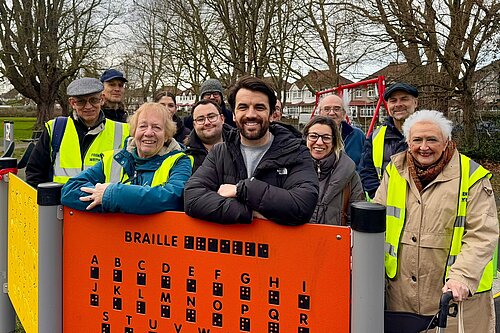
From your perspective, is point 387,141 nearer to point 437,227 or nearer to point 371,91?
point 437,227

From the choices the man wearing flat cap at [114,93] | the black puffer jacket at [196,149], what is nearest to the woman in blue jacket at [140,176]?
the black puffer jacket at [196,149]

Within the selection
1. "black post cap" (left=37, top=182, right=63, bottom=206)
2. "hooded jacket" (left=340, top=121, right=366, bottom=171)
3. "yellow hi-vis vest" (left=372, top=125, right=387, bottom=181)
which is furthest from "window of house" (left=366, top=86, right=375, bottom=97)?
"black post cap" (left=37, top=182, right=63, bottom=206)

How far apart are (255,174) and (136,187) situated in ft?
1.86

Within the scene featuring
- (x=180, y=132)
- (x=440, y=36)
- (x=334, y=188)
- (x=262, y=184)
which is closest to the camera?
(x=262, y=184)

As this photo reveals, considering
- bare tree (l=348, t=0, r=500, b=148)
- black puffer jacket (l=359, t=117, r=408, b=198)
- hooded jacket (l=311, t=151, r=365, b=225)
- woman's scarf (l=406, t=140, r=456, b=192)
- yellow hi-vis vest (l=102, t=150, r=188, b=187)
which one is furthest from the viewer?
bare tree (l=348, t=0, r=500, b=148)

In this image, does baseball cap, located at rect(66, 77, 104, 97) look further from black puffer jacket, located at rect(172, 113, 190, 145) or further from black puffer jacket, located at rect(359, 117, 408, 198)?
black puffer jacket, located at rect(359, 117, 408, 198)

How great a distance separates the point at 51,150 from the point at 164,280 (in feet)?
5.75

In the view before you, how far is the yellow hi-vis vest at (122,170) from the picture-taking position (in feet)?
8.63

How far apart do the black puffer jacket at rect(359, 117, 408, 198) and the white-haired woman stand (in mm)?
986

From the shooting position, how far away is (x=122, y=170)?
2.74m

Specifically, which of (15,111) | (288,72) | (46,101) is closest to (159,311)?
(288,72)

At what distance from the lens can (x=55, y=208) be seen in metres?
2.58

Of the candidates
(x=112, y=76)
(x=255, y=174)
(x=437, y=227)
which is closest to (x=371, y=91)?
(x=112, y=76)

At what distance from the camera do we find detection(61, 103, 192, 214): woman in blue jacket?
2.38 m
